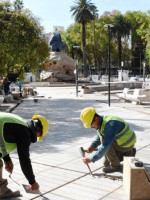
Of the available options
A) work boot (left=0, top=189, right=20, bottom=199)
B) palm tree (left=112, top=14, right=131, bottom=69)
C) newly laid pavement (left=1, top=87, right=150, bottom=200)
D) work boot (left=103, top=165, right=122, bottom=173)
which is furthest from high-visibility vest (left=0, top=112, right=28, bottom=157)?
palm tree (left=112, top=14, right=131, bottom=69)

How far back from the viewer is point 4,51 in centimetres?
1778

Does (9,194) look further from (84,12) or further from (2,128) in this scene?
(84,12)

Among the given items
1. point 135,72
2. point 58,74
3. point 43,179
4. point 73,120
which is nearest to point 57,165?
point 43,179

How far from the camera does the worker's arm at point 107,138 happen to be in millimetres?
5145

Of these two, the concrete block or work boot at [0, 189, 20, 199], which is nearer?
the concrete block

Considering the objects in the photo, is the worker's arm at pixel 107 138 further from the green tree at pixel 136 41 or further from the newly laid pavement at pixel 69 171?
the green tree at pixel 136 41

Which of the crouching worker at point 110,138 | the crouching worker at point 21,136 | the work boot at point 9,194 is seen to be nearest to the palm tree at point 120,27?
the crouching worker at point 110,138

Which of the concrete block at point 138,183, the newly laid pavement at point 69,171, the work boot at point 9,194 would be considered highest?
the concrete block at point 138,183

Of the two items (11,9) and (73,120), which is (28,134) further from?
(11,9)

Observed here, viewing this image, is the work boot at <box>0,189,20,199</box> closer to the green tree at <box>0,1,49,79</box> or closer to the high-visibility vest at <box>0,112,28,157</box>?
the high-visibility vest at <box>0,112,28,157</box>

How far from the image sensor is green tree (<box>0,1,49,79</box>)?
1786 cm

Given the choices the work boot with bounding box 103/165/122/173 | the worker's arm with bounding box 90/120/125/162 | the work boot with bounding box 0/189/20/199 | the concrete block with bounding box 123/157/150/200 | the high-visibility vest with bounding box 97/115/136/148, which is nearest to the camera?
the concrete block with bounding box 123/157/150/200

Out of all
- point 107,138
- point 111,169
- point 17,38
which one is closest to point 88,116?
point 107,138

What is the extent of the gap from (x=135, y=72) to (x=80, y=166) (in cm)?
7676
